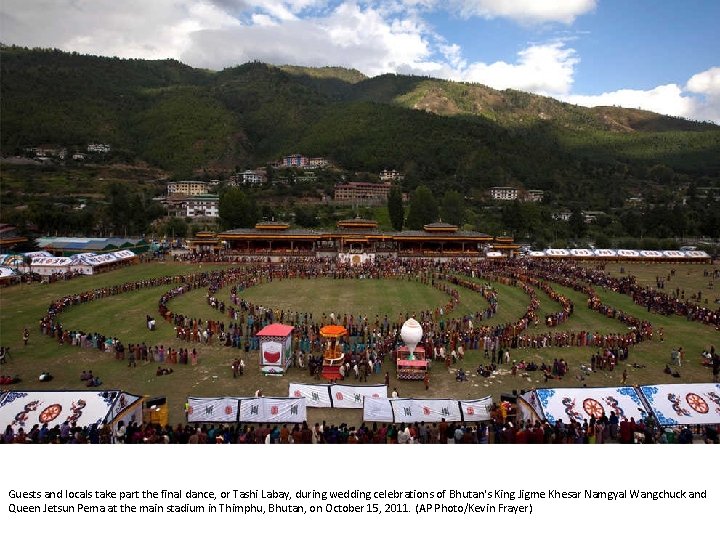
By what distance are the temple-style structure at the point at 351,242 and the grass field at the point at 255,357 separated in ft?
48.9

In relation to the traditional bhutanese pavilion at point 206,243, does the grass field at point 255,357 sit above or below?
below

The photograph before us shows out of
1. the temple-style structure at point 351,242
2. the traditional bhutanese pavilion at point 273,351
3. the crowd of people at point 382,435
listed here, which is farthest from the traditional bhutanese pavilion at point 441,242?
the crowd of people at point 382,435

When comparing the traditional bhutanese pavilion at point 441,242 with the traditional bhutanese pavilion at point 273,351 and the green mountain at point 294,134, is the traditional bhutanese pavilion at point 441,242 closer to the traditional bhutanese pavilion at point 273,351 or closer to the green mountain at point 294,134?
the traditional bhutanese pavilion at point 273,351

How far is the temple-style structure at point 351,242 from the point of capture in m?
50.5

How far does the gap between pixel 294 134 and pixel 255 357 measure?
445ft

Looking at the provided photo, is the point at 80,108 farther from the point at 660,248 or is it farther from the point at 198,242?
the point at 660,248

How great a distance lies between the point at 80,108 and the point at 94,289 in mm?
126590

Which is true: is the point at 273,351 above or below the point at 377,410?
above

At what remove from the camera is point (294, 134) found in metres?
145

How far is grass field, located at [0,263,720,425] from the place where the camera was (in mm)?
15086

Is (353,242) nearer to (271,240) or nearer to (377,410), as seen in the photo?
(271,240)

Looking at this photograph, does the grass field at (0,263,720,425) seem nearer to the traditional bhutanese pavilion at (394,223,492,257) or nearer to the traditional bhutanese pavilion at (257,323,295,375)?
the traditional bhutanese pavilion at (257,323,295,375)

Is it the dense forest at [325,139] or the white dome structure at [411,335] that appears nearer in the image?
the white dome structure at [411,335]

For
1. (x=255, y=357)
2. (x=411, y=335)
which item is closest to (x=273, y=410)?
(x=411, y=335)
